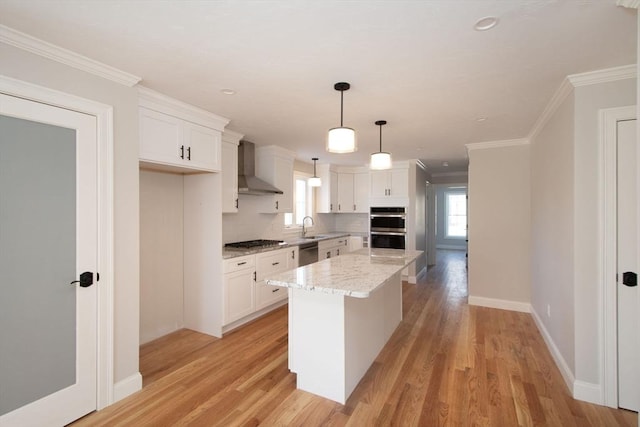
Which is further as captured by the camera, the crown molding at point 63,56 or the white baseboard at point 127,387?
the white baseboard at point 127,387

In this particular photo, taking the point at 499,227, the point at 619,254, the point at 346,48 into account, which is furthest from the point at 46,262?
the point at 499,227

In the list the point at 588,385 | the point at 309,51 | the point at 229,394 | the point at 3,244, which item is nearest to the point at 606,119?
the point at 588,385

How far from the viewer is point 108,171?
226 cm

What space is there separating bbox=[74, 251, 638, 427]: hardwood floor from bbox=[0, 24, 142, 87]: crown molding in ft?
7.97

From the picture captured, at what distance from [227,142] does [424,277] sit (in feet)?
16.2

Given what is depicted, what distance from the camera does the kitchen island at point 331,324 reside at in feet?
7.30

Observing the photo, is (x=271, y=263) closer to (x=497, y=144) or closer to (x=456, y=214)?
(x=497, y=144)

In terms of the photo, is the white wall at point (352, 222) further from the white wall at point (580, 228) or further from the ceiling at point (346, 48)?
the white wall at point (580, 228)

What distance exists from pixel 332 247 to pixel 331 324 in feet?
12.0

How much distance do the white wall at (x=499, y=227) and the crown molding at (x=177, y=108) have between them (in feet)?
12.2

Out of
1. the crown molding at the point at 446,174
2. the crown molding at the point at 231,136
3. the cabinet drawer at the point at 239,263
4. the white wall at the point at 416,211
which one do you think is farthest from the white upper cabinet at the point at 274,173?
the crown molding at the point at 446,174

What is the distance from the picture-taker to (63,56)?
2010 mm

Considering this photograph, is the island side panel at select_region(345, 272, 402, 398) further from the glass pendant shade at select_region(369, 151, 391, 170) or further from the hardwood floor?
the glass pendant shade at select_region(369, 151, 391, 170)

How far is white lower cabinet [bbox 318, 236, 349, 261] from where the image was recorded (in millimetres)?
5547
